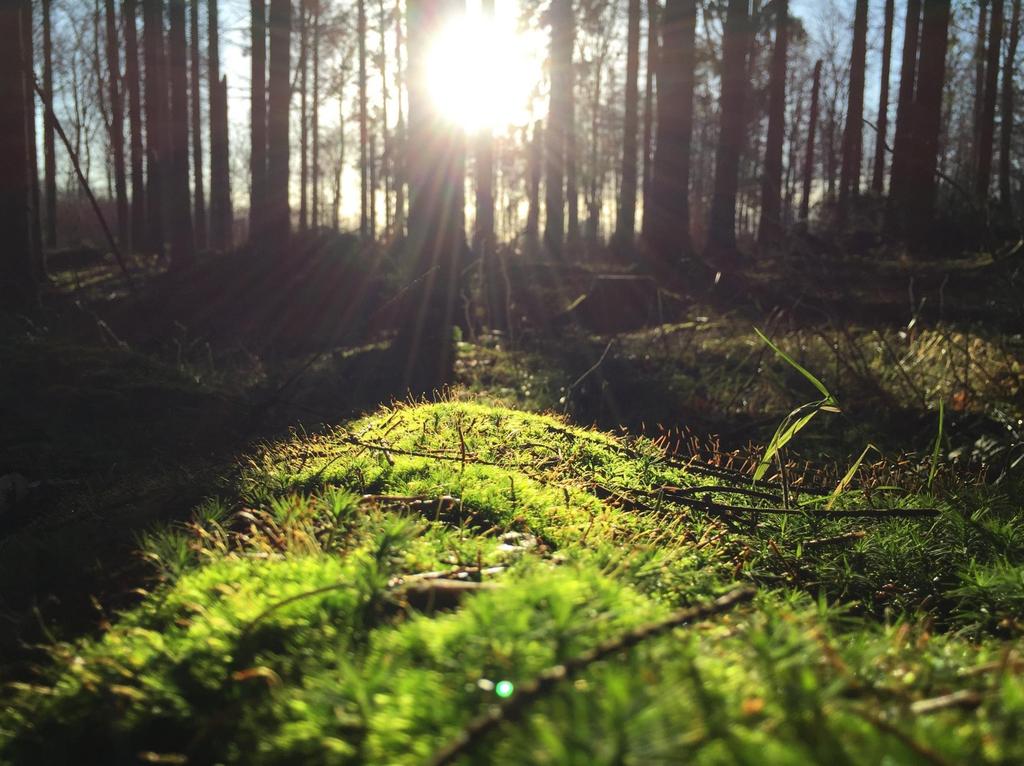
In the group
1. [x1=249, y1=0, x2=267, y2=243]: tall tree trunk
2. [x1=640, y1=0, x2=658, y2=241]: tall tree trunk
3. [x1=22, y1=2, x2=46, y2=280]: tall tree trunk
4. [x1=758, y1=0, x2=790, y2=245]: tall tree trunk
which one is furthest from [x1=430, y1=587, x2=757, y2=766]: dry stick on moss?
[x1=758, y1=0, x2=790, y2=245]: tall tree trunk

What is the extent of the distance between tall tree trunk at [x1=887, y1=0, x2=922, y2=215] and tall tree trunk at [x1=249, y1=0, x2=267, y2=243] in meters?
12.2

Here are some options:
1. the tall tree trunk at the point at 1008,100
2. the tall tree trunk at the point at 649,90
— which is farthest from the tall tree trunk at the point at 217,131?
the tall tree trunk at the point at 1008,100

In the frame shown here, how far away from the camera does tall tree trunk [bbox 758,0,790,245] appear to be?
20.7m

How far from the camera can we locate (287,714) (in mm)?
1451

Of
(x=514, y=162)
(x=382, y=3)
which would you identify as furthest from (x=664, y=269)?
(x=514, y=162)

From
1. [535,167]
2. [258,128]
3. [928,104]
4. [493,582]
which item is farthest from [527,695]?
[535,167]

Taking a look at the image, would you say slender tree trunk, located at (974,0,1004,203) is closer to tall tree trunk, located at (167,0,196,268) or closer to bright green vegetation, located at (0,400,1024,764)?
tall tree trunk, located at (167,0,196,268)

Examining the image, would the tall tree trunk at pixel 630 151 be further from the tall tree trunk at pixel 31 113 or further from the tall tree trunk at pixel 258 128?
the tall tree trunk at pixel 31 113

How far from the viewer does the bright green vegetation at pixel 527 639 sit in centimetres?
119

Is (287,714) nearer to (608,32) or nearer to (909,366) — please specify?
(909,366)

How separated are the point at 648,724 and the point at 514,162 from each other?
3987 centimetres

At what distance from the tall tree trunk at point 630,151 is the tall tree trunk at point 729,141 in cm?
570

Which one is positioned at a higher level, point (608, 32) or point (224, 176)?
point (608, 32)

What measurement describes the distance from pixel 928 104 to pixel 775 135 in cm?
856
